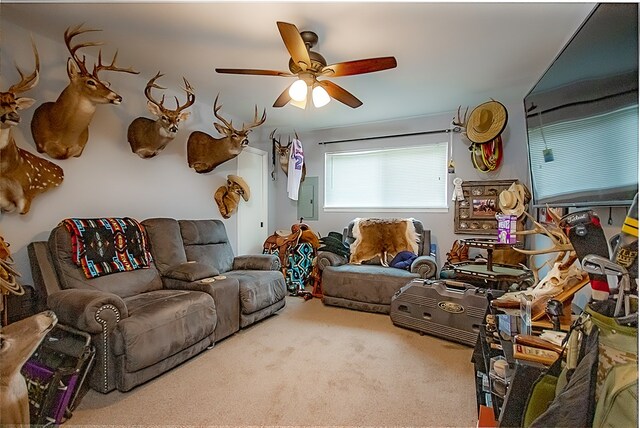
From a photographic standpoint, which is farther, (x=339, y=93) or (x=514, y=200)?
(x=514, y=200)

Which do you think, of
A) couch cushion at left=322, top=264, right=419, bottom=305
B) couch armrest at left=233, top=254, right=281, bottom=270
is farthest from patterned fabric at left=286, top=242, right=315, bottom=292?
couch armrest at left=233, top=254, right=281, bottom=270

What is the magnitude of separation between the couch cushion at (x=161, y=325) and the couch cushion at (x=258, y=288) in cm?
41

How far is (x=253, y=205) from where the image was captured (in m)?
Result: 4.81

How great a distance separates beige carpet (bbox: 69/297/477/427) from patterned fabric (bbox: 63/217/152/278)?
92 centimetres

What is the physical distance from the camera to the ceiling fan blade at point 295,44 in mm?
1788

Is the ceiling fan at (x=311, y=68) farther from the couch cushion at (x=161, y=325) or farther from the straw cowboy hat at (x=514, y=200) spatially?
the straw cowboy hat at (x=514, y=200)

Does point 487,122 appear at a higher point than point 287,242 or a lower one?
higher

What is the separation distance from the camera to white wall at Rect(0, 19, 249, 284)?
2268 millimetres

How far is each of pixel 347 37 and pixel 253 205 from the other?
3012mm

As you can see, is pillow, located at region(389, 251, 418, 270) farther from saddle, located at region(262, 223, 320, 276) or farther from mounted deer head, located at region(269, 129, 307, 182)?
mounted deer head, located at region(269, 129, 307, 182)

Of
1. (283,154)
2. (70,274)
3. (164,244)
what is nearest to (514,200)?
(283,154)

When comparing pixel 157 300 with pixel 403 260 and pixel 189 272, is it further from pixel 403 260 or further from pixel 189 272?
pixel 403 260

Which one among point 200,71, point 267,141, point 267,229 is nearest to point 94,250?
point 200,71

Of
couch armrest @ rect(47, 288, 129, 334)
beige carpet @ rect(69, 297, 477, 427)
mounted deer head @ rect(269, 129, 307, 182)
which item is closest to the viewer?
beige carpet @ rect(69, 297, 477, 427)
